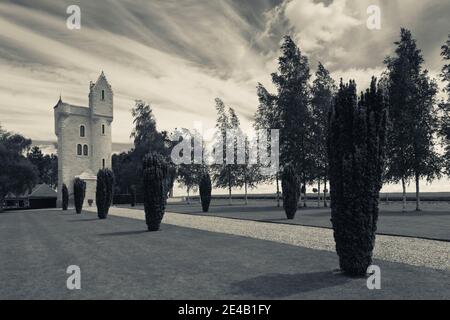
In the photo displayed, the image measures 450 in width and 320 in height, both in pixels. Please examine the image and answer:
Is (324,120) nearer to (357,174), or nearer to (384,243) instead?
(384,243)

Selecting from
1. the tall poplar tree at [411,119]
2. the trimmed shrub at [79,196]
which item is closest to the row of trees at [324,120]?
the tall poplar tree at [411,119]

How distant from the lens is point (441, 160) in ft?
116

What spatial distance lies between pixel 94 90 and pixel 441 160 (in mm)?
50878

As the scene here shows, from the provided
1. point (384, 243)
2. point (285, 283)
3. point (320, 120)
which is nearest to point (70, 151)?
point (320, 120)

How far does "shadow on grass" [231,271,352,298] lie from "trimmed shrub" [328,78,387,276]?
0.74m

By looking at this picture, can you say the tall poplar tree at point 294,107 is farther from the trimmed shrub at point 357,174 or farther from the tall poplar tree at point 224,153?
the trimmed shrub at point 357,174

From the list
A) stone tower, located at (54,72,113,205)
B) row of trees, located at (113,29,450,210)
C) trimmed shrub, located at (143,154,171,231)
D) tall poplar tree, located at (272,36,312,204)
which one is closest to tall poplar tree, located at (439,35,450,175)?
row of trees, located at (113,29,450,210)

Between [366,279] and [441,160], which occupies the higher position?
[441,160]

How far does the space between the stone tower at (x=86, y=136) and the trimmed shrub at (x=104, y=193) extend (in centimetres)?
2657

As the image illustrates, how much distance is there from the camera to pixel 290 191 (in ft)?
92.2

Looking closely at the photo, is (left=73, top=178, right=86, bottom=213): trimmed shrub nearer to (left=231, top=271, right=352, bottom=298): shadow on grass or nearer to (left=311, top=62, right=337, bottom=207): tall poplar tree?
(left=311, top=62, right=337, bottom=207): tall poplar tree
